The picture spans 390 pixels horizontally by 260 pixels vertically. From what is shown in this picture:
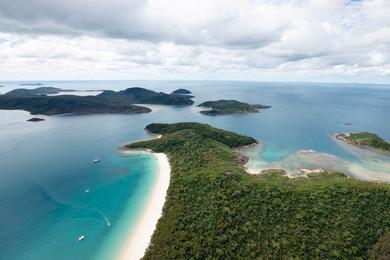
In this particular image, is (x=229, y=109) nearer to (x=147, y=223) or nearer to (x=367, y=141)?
(x=367, y=141)

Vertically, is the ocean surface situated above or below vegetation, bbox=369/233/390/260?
below

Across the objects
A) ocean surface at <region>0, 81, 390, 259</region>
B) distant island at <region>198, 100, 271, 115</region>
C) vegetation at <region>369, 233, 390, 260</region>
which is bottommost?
ocean surface at <region>0, 81, 390, 259</region>

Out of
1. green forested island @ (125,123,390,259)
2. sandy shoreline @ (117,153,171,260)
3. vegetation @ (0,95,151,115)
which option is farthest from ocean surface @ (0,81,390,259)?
vegetation @ (0,95,151,115)

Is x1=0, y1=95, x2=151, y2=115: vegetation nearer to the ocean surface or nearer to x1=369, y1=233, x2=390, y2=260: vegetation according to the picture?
the ocean surface

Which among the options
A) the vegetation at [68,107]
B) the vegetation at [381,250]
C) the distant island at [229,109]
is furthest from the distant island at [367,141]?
the vegetation at [68,107]

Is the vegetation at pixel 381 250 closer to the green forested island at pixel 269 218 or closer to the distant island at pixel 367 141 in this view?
the green forested island at pixel 269 218

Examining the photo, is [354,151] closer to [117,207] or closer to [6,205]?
[117,207]

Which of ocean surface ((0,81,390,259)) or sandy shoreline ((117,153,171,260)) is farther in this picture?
ocean surface ((0,81,390,259))
